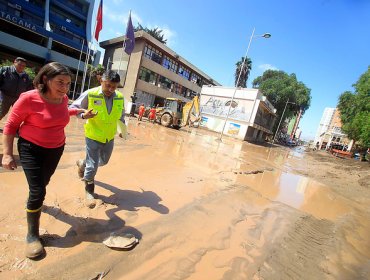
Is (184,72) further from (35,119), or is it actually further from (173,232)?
(35,119)

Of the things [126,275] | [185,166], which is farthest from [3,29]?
[126,275]

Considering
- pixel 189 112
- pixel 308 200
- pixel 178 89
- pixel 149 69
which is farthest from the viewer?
pixel 178 89

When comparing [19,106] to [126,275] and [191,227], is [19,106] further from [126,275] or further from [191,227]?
[191,227]

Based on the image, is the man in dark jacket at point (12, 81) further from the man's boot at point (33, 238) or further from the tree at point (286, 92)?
the tree at point (286, 92)

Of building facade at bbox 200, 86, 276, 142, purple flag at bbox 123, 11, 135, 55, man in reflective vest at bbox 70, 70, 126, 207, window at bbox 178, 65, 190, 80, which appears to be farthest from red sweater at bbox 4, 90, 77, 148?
window at bbox 178, 65, 190, 80

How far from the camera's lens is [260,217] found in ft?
14.6

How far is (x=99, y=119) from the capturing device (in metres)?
3.24

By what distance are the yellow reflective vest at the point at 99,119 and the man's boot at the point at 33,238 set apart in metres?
1.24

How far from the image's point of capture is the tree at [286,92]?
131 feet

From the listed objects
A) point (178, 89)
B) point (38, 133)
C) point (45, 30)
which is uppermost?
point (45, 30)

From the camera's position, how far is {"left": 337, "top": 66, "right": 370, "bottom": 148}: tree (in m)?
24.2

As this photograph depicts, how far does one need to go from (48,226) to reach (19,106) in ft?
4.65

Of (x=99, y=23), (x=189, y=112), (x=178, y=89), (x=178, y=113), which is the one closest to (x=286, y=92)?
(x=178, y=89)

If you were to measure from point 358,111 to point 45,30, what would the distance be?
39639 millimetres
